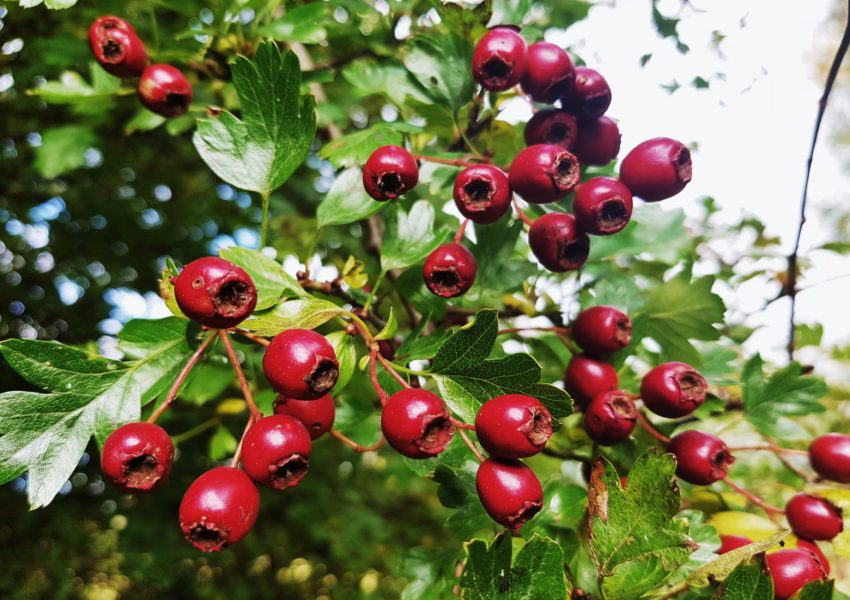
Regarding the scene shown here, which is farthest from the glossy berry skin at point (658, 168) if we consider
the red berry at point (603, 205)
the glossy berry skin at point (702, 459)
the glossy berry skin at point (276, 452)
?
the glossy berry skin at point (276, 452)

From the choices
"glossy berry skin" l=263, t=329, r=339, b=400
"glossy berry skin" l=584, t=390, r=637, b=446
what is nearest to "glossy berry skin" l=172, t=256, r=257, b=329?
"glossy berry skin" l=263, t=329, r=339, b=400

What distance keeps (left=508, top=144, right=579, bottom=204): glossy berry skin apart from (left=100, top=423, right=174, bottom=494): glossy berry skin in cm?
61

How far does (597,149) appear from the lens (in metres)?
0.98

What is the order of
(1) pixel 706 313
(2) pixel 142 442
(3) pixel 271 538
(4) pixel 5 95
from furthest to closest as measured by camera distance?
1. (3) pixel 271 538
2. (4) pixel 5 95
3. (1) pixel 706 313
4. (2) pixel 142 442

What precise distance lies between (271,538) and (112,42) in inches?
94.8

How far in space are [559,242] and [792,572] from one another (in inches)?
21.9

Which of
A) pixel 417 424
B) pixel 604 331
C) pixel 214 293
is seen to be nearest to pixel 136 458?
pixel 214 293

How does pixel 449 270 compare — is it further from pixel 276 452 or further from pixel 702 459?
pixel 702 459

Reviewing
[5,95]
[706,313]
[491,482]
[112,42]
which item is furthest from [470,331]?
[5,95]

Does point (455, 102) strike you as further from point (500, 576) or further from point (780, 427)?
point (780, 427)

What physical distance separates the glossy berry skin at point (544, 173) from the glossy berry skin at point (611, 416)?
0.32m

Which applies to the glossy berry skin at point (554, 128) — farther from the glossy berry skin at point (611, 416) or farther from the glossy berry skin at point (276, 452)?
the glossy berry skin at point (276, 452)

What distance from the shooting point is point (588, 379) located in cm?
94

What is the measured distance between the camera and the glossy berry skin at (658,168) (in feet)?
2.91
